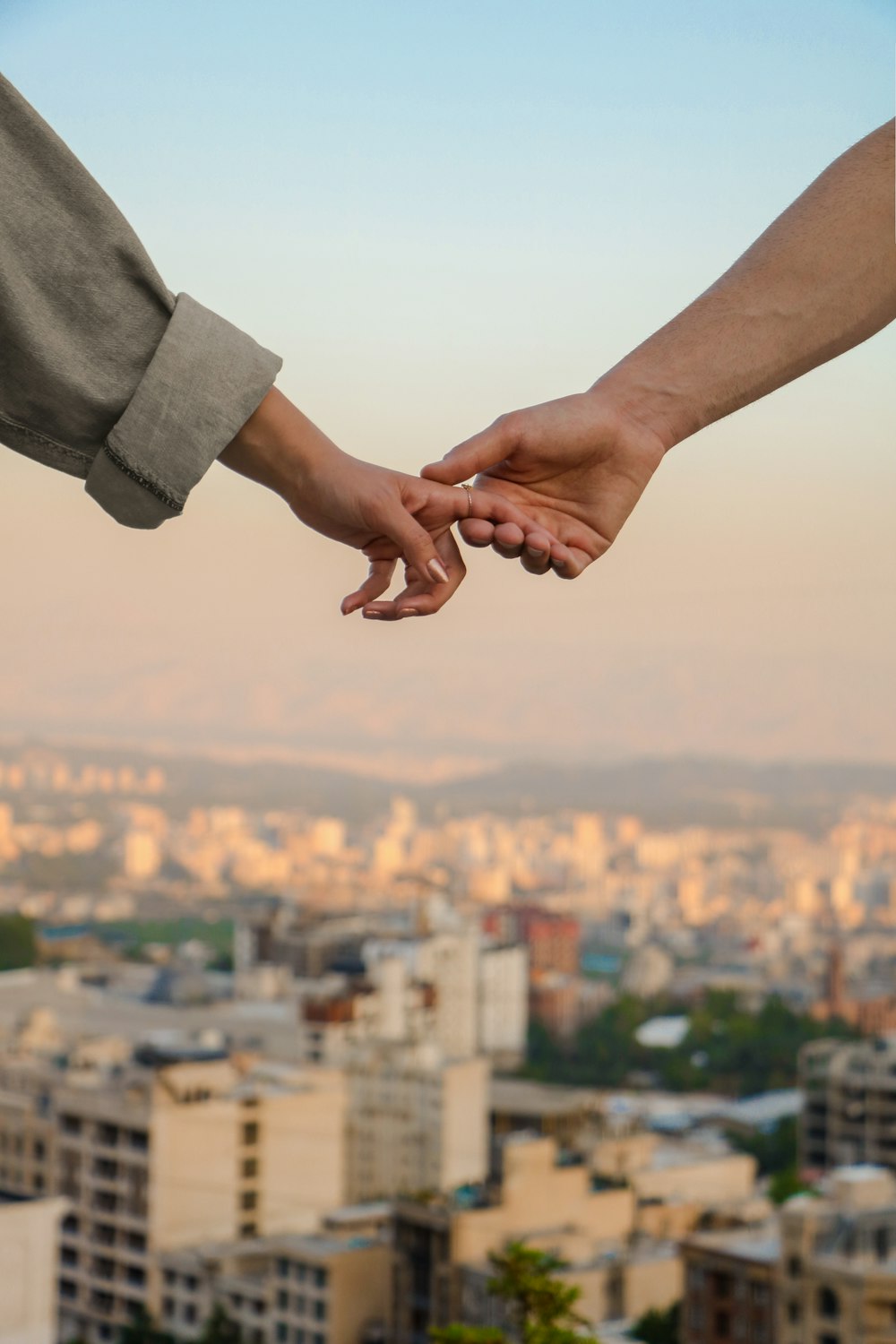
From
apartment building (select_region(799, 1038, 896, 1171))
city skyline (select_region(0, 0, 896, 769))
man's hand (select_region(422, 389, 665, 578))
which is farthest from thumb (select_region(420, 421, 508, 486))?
apartment building (select_region(799, 1038, 896, 1171))

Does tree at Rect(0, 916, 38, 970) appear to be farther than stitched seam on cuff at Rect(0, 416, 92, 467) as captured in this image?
Yes

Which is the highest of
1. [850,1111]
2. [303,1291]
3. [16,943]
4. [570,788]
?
[570,788]

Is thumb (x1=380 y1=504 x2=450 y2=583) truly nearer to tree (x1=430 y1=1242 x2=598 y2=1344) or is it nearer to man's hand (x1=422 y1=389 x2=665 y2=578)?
man's hand (x1=422 y1=389 x2=665 y2=578)

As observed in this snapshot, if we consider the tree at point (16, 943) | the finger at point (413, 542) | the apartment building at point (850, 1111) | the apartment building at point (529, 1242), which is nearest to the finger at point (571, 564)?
the finger at point (413, 542)

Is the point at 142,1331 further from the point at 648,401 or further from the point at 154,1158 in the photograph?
the point at 648,401

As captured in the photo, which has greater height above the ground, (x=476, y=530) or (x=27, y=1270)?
(x=476, y=530)

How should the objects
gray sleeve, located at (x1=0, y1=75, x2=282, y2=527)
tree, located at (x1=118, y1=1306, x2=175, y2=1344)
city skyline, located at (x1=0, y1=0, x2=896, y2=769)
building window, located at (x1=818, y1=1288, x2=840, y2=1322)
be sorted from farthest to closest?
tree, located at (x1=118, y1=1306, x2=175, y2=1344), building window, located at (x1=818, y1=1288, x2=840, y2=1322), city skyline, located at (x1=0, y1=0, x2=896, y2=769), gray sleeve, located at (x1=0, y1=75, x2=282, y2=527)

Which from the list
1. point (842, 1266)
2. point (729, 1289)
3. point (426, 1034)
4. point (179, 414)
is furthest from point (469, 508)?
point (426, 1034)
